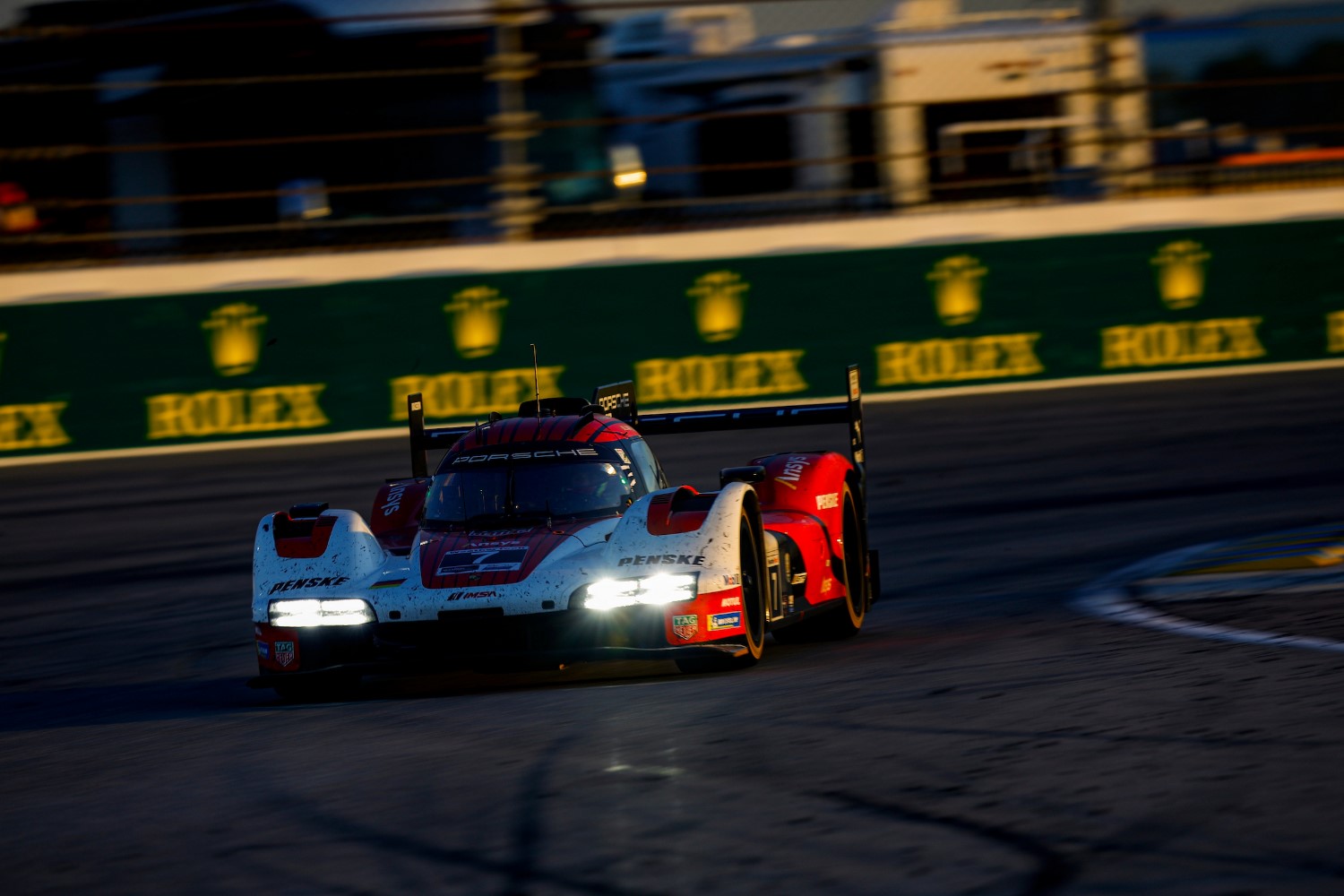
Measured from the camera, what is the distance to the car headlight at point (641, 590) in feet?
23.2

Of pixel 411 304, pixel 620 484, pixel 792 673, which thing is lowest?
pixel 792 673

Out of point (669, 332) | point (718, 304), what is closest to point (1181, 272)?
point (718, 304)

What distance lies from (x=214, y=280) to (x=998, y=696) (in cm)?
1525

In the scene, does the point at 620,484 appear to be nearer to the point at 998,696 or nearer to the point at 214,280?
the point at 998,696

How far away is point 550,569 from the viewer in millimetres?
7160

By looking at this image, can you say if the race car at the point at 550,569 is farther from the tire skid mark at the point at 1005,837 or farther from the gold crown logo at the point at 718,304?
the gold crown logo at the point at 718,304

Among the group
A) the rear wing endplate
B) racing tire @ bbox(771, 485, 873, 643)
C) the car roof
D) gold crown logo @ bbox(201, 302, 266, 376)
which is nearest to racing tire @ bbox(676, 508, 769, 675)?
racing tire @ bbox(771, 485, 873, 643)

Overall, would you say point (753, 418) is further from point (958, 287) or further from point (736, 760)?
point (958, 287)

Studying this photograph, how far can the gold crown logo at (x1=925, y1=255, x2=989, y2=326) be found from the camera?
20.2 m

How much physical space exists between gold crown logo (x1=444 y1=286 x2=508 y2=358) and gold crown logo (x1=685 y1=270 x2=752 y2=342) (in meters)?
2.15

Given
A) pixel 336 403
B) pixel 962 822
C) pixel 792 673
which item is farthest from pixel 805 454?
pixel 336 403

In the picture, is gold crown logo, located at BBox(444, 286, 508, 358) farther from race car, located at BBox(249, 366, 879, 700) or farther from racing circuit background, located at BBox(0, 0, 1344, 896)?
race car, located at BBox(249, 366, 879, 700)

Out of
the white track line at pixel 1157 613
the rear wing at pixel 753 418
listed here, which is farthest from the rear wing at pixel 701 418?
the white track line at pixel 1157 613

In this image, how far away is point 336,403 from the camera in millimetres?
19438
